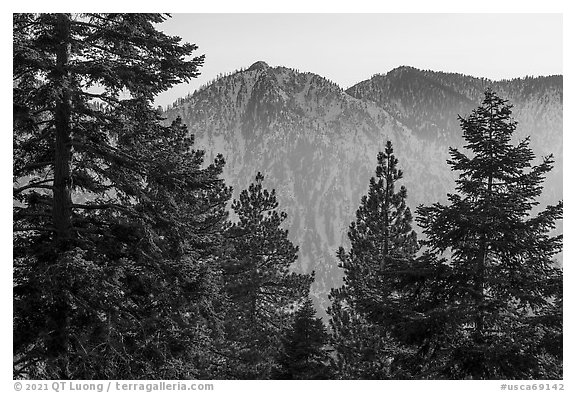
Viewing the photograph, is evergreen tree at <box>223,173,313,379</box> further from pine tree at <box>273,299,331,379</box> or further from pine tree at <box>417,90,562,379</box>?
pine tree at <box>417,90,562,379</box>

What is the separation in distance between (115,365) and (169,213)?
2.51 m

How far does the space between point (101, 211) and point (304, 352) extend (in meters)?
11.8

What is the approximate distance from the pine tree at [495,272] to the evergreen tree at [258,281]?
13.4 m

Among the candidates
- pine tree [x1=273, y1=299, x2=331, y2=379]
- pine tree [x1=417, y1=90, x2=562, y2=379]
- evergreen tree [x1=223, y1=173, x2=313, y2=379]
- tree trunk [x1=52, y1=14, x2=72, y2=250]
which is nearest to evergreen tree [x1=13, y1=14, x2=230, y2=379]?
tree trunk [x1=52, y1=14, x2=72, y2=250]

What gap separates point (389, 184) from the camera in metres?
21.5

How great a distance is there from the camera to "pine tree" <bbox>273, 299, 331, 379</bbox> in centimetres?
1862

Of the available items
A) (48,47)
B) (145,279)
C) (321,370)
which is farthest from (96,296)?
(321,370)

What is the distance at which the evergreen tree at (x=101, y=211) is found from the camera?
25.1ft

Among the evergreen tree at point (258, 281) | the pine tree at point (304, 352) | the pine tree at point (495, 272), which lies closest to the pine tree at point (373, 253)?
the pine tree at point (304, 352)

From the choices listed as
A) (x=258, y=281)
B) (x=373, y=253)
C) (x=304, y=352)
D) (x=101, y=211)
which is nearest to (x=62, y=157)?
(x=101, y=211)

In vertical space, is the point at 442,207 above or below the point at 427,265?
above

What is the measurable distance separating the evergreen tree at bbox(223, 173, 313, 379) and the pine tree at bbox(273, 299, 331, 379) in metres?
3.03
